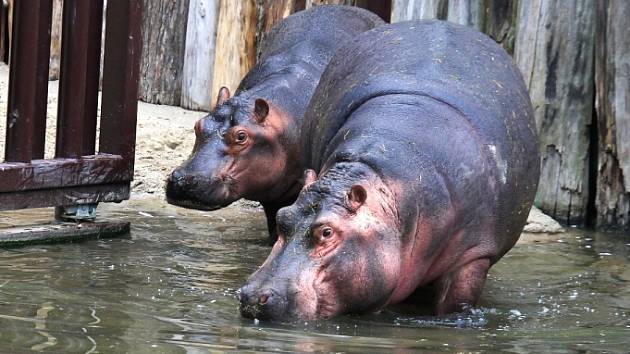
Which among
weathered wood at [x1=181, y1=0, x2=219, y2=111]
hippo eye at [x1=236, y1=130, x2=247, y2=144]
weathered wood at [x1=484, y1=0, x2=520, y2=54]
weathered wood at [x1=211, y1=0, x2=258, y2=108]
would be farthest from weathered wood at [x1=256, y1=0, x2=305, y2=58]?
→ hippo eye at [x1=236, y1=130, x2=247, y2=144]

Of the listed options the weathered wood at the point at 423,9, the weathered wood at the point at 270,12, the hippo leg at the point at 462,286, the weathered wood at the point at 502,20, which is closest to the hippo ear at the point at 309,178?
the hippo leg at the point at 462,286

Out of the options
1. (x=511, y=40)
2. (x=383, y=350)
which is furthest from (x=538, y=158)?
(x=511, y=40)

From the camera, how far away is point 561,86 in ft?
23.4

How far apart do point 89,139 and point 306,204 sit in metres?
2.15

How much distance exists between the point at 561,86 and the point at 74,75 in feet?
8.54

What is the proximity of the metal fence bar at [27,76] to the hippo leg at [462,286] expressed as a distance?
7.03 ft

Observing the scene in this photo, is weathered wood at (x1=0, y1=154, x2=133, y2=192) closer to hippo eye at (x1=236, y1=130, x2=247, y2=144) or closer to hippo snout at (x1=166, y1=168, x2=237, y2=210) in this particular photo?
hippo snout at (x1=166, y1=168, x2=237, y2=210)

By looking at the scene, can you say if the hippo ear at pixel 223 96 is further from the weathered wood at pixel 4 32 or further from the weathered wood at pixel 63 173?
the weathered wood at pixel 4 32

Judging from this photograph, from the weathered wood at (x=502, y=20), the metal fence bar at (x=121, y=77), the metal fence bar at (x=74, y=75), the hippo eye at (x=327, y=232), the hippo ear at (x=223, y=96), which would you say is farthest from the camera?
the weathered wood at (x=502, y=20)

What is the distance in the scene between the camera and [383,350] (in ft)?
12.6

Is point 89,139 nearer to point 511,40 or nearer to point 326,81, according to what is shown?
point 326,81

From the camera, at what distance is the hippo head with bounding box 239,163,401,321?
14.1 ft

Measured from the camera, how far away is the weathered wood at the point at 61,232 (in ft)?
19.4

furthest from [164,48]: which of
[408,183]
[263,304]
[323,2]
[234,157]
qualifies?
[263,304]
